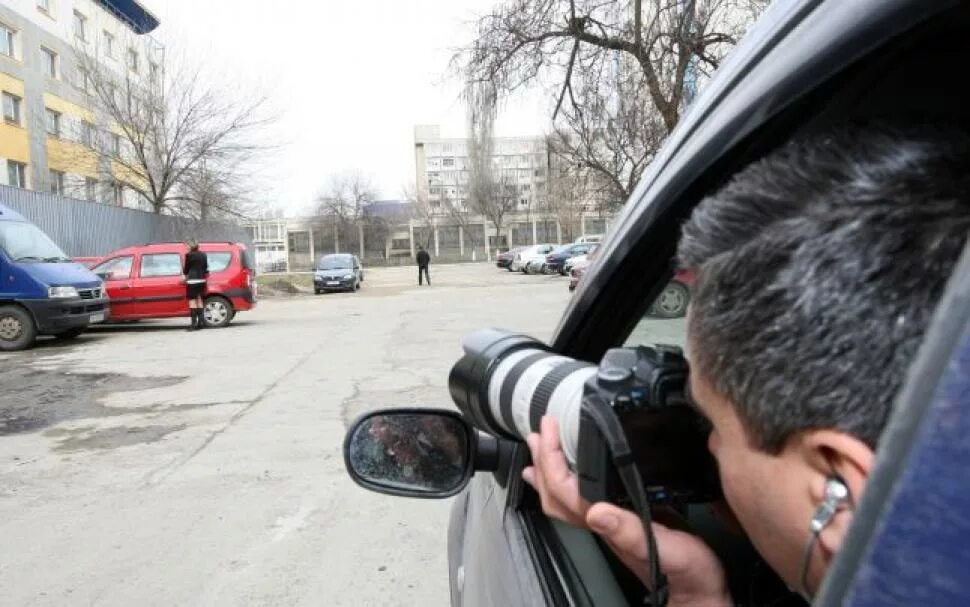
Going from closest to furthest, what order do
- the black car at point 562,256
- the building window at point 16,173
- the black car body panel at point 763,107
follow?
the black car body panel at point 763,107 < the building window at point 16,173 < the black car at point 562,256

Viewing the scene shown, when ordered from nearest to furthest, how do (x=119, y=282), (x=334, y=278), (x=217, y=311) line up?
(x=119, y=282)
(x=217, y=311)
(x=334, y=278)

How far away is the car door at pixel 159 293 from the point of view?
525 inches

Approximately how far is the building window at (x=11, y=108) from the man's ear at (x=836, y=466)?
34.7 metres

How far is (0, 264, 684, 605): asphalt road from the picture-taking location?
3.29m

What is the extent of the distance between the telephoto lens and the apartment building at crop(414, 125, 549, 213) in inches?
1788

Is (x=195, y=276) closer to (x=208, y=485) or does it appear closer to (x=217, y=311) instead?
(x=217, y=311)

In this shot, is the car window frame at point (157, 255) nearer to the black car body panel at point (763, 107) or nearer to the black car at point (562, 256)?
the black car body panel at point (763, 107)

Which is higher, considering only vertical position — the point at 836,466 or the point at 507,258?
the point at 836,466

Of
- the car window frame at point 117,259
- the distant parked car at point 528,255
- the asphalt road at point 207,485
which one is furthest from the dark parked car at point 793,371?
the distant parked car at point 528,255

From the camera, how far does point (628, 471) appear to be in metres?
0.80

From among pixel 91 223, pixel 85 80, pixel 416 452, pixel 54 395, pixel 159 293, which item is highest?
pixel 85 80

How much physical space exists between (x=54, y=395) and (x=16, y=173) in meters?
26.4

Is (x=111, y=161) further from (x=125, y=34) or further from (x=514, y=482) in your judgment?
(x=514, y=482)

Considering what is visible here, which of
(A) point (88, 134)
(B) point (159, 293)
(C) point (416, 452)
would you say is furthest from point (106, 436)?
(A) point (88, 134)
